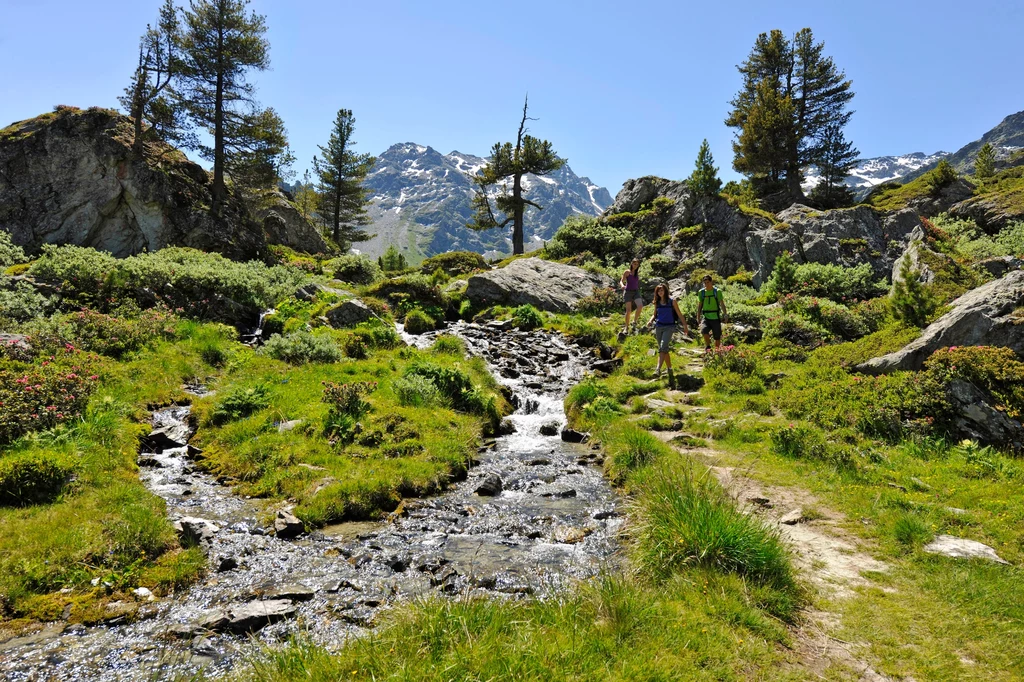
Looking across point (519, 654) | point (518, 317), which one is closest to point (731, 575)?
point (519, 654)

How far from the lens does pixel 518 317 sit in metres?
26.7

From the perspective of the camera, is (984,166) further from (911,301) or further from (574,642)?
(574,642)

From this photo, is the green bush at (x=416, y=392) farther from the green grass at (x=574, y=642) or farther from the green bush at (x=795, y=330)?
the green bush at (x=795, y=330)

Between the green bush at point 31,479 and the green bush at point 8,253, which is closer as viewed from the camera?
the green bush at point 31,479

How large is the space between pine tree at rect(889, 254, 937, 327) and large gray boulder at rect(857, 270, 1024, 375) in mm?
2182

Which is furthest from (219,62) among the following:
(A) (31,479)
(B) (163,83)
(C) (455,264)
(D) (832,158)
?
(D) (832,158)

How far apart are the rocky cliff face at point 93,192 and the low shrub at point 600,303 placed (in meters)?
24.5

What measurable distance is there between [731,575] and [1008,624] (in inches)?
105

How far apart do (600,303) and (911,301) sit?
15.5 m

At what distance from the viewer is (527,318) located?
87.4ft

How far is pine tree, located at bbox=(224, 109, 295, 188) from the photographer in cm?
3775

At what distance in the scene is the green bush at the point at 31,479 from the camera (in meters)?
7.74

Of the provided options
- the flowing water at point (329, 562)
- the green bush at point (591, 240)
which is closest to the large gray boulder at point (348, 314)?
the flowing water at point (329, 562)

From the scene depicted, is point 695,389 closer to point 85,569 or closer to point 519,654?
point 519,654
